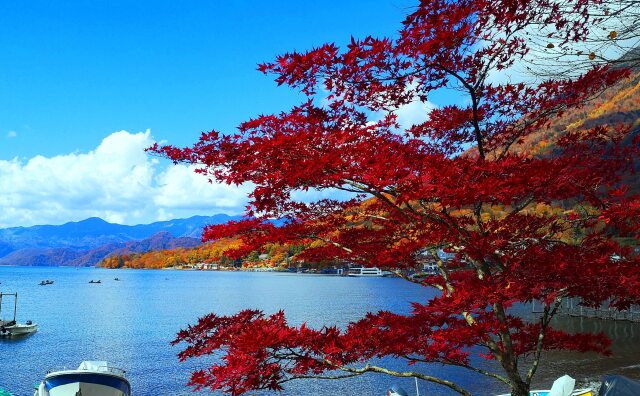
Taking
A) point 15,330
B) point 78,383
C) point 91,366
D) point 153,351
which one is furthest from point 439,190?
point 15,330

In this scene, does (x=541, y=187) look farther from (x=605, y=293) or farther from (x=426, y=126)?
(x=426, y=126)

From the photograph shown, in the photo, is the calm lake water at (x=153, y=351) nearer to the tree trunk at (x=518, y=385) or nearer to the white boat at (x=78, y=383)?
the white boat at (x=78, y=383)

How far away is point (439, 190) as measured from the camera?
225 inches

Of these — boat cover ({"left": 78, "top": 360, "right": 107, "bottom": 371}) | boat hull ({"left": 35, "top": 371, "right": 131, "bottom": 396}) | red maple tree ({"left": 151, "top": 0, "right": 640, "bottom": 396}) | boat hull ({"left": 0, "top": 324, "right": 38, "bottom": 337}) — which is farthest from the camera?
boat hull ({"left": 0, "top": 324, "right": 38, "bottom": 337})

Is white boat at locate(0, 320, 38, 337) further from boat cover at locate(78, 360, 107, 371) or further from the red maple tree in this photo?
the red maple tree

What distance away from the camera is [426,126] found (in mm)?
8992

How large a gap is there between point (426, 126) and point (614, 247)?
368 cm

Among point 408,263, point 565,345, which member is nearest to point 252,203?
point 408,263

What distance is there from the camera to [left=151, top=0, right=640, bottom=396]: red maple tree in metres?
5.99

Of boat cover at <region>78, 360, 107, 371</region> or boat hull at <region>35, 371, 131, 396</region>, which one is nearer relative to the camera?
boat hull at <region>35, 371, 131, 396</region>

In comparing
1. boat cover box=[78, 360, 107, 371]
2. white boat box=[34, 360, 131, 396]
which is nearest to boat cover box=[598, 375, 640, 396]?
white boat box=[34, 360, 131, 396]

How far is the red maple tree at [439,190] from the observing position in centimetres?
599

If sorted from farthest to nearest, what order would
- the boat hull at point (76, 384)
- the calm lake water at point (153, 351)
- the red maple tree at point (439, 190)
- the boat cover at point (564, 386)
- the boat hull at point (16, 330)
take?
the boat hull at point (16, 330)
the calm lake water at point (153, 351)
the boat hull at point (76, 384)
the boat cover at point (564, 386)
the red maple tree at point (439, 190)

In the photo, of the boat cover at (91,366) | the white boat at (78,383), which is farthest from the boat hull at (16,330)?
the white boat at (78,383)
